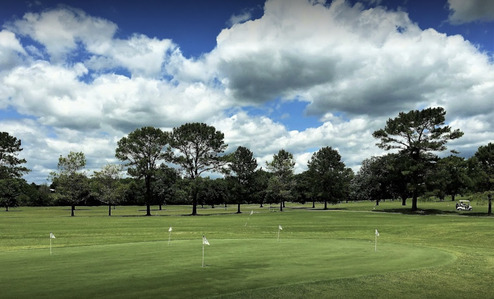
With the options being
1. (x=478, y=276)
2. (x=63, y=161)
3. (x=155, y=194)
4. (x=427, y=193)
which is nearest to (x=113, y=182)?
(x=63, y=161)

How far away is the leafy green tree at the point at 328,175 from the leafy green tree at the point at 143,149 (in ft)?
138

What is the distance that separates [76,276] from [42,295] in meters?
2.43

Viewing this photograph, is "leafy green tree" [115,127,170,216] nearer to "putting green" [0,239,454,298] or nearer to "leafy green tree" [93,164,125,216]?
"leafy green tree" [93,164,125,216]

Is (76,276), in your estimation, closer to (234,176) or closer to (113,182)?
(113,182)

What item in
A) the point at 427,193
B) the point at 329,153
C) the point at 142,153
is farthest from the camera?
the point at 329,153

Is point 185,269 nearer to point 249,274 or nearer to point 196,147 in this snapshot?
point 249,274

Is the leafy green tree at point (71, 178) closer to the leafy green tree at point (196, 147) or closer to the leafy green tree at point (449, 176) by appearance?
the leafy green tree at point (196, 147)

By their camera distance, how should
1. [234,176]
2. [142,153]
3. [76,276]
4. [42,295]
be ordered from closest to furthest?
[42,295]
[76,276]
[142,153]
[234,176]

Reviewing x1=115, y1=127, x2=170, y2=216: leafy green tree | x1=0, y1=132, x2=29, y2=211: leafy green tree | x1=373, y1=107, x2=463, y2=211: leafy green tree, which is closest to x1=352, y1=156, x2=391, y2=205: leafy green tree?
x1=373, y1=107, x2=463, y2=211: leafy green tree

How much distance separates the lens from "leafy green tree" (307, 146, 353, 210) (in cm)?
9344

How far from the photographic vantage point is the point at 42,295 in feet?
29.0

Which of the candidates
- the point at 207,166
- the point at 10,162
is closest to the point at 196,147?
the point at 207,166

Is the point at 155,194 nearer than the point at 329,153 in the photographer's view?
No

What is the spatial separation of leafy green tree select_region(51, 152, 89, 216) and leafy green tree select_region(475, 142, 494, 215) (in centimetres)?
7806
